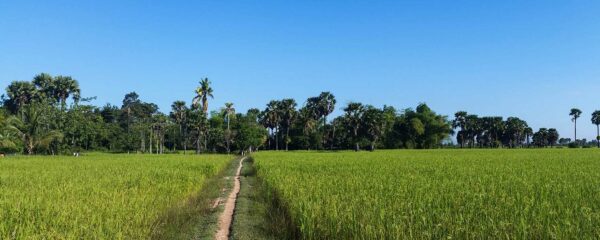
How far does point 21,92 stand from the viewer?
86.0m

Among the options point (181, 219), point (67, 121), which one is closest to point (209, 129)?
point (67, 121)

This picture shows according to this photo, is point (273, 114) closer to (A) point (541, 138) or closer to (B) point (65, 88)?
(B) point (65, 88)

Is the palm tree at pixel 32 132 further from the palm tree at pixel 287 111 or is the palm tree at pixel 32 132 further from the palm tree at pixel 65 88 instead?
the palm tree at pixel 287 111

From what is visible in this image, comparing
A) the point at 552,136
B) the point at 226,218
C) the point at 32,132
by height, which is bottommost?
the point at 226,218

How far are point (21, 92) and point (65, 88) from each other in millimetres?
7661

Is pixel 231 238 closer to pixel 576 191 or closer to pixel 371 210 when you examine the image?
pixel 371 210

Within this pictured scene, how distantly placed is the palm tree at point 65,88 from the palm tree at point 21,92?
395 cm

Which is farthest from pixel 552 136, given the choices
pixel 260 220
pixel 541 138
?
pixel 260 220

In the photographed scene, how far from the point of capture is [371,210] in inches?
350

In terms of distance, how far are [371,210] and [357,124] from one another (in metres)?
78.5

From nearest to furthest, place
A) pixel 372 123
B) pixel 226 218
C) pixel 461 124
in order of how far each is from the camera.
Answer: pixel 226 218 → pixel 372 123 → pixel 461 124

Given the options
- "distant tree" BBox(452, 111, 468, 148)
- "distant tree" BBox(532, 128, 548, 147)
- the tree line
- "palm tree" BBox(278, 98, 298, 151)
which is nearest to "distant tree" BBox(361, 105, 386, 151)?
the tree line

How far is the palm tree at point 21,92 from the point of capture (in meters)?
85.8

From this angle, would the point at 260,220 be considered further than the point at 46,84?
No
